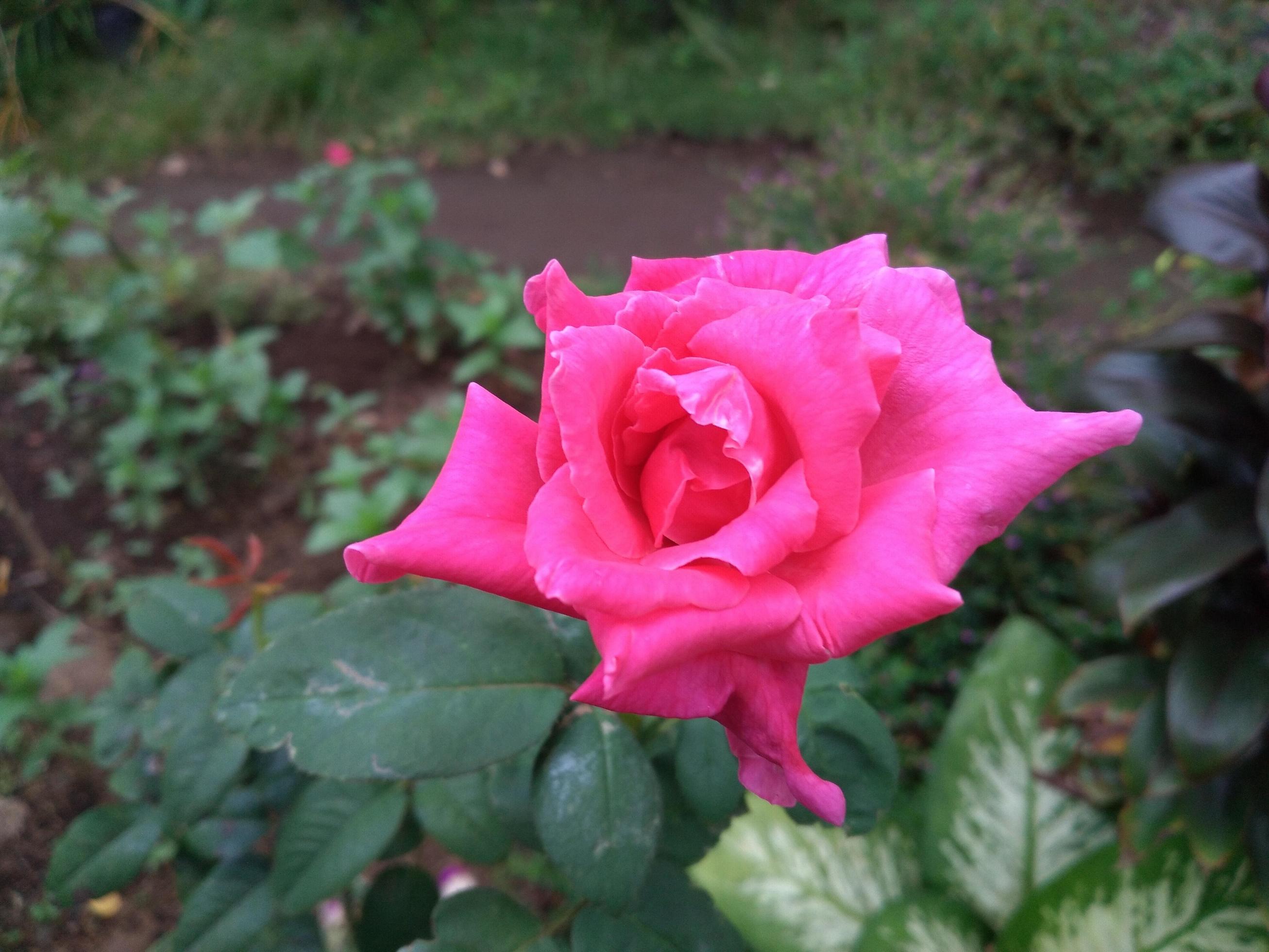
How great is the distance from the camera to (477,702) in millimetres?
753

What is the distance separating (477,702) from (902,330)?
52 centimetres

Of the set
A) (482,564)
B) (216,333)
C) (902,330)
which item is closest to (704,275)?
(902,330)

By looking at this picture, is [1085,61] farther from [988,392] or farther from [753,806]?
[988,392]

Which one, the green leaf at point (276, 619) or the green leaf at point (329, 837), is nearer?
the green leaf at point (329, 837)

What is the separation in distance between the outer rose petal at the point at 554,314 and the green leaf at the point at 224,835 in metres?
0.86

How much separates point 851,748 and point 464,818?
50cm

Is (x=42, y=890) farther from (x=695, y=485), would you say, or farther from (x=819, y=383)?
(x=819, y=383)

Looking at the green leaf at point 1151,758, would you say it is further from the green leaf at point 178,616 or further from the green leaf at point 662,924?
the green leaf at point 178,616

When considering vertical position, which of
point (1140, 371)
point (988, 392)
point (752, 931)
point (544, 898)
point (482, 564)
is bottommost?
point (544, 898)

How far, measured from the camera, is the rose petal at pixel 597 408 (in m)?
0.53

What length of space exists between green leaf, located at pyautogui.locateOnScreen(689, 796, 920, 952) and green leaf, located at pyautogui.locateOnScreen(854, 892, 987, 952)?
89 millimetres

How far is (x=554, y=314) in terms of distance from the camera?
23.7 inches

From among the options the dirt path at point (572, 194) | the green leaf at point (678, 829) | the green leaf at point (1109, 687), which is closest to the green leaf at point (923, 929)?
the green leaf at point (1109, 687)

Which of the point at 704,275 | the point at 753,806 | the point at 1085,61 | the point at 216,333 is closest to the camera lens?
the point at 704,275
